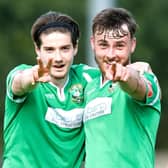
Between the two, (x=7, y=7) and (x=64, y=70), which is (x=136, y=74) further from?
(x=7, y=7)

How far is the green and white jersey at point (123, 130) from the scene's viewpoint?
7520 millimetres

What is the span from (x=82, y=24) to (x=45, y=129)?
1888cm

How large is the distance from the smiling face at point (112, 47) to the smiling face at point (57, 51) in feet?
0.96

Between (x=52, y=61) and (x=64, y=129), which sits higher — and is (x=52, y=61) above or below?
above

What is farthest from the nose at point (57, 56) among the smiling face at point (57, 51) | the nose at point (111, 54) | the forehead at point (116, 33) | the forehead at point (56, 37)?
the nose at point (111, 54)

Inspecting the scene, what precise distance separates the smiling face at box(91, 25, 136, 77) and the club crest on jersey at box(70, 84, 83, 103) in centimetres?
44

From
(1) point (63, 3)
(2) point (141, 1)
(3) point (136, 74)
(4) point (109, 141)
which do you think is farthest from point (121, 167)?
(2) point (141, 1)

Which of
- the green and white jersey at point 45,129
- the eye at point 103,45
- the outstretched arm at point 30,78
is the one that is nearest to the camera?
the outstretched arm at point 30,78

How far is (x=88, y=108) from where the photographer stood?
781 cm

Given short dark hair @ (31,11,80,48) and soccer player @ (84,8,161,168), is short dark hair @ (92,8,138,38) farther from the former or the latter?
short dark hair @ (31,11,80,48)

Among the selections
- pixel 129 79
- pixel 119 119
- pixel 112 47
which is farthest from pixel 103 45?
pixel 129 79

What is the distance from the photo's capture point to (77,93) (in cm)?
808

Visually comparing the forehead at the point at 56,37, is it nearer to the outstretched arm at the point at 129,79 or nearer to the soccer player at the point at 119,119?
the soccer player at the point at 119,119

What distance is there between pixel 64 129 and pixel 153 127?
0.76 metres
